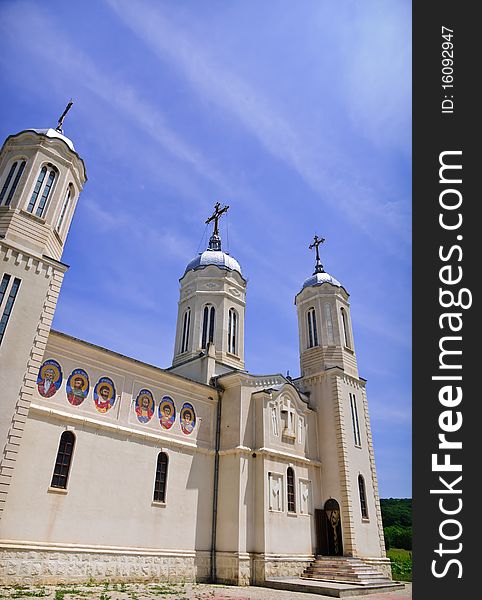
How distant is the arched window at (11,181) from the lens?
52.6 feet

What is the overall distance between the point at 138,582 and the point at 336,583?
25.7 ft

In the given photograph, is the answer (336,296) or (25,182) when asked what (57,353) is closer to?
(25,182)

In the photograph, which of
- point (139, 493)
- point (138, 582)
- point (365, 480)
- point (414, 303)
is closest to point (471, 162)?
point (414, 303)

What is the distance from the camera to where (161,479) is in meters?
17.8

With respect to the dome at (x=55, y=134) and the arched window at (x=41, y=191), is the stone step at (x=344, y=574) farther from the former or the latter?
the dome at (x=55, y=134)

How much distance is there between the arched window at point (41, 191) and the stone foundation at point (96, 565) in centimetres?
1126

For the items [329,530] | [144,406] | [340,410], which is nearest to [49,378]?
[144,406]

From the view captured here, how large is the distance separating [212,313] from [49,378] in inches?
514

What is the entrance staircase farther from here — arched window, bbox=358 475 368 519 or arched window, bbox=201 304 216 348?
arched window, bbox=201 304 216 348

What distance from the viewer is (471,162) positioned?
22.0 ft

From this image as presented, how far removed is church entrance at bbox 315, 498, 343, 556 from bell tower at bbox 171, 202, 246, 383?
8760 mm

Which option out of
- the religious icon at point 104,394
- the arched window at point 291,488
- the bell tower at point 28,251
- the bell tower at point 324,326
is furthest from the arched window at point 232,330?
the bell tower at point 28,251

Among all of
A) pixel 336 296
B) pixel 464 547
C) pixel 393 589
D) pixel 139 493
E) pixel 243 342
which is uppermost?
pixel 336 296

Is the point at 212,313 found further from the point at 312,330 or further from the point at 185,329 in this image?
the point at 312,330
